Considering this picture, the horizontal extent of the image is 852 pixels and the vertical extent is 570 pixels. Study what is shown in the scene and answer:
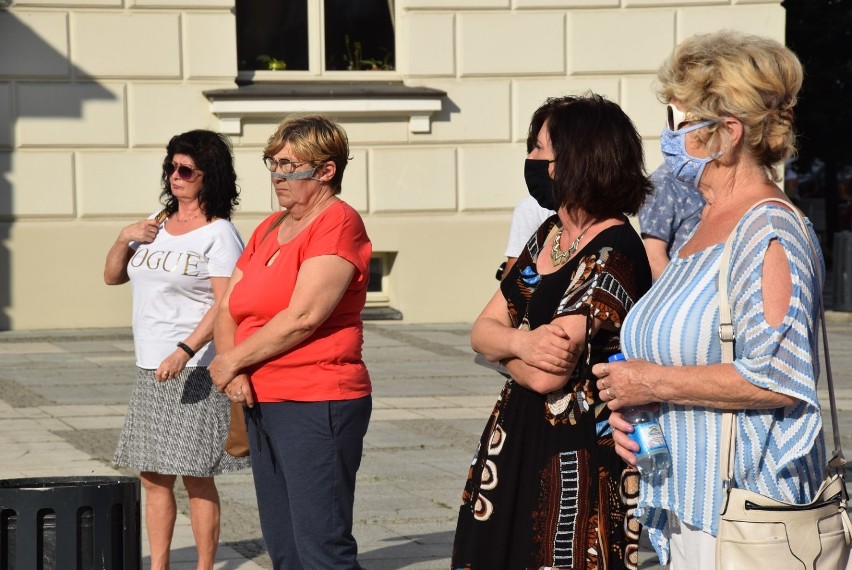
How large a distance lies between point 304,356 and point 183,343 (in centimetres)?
97

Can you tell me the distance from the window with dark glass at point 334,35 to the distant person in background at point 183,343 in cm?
868

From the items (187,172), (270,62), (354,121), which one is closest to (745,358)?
(187,172)

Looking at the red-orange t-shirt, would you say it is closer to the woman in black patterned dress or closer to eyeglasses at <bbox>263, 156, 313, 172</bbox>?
eyeglasses at <bbox>263, 156, 313, 172</bbox>

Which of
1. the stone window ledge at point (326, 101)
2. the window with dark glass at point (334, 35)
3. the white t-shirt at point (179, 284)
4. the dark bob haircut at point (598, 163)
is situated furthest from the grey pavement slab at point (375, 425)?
the window with dark glass at point (334, 35)

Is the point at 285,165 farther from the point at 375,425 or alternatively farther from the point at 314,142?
the point at 375,425

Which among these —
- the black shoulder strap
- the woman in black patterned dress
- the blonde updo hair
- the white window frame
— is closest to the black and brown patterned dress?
the woman in black patterned dress

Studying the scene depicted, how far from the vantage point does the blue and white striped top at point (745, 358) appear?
2.72m

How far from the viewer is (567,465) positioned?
3.31 m

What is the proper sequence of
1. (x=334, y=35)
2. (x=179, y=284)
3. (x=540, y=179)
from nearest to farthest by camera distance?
(x=540, y=179), (x=179, y=284), (x=334, y=35)

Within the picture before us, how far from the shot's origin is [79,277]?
42.2 feet

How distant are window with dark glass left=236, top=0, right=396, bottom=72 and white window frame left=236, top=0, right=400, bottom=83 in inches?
0.5

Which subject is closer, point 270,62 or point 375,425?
point 375,425

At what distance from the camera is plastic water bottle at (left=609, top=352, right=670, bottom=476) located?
2.98 metres

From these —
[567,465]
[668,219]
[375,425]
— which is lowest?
[375,425]
